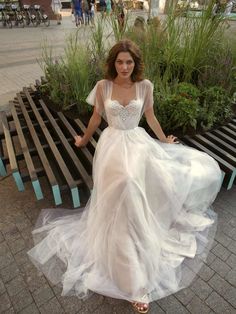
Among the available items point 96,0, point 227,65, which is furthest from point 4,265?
point 96,0

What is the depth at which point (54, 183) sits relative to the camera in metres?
2.19

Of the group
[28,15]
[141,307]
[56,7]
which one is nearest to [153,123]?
[141,307]

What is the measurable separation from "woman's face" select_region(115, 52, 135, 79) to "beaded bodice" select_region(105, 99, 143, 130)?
0.22m

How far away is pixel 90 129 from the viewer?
2.37 m

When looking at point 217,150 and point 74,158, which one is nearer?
point 74,158

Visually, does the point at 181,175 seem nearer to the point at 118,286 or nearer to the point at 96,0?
the point at 118,286

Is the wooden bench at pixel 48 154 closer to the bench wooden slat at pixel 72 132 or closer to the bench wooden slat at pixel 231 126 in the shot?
the bench wooden slat at pixel 72 132

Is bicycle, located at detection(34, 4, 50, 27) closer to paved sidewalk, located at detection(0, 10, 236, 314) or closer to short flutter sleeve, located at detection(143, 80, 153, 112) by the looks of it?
paved sidewalk, located at detection(0, 10, 236, 314)

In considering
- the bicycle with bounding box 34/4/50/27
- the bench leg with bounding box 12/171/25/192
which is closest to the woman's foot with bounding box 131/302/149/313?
the bench leg with bounding box 12/171/25/192

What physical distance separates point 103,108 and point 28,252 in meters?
1.39

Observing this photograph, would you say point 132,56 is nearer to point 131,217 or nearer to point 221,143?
point 131,217

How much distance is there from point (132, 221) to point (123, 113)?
0.83 m

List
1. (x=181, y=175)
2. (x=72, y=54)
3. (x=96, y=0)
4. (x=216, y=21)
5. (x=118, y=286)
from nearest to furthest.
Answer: (x=118, y=286) < (x=181, y=175) < (x=216, y=21) < (x=72, y=54) < (x=96, y=0)

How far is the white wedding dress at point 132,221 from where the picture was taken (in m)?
1.71
